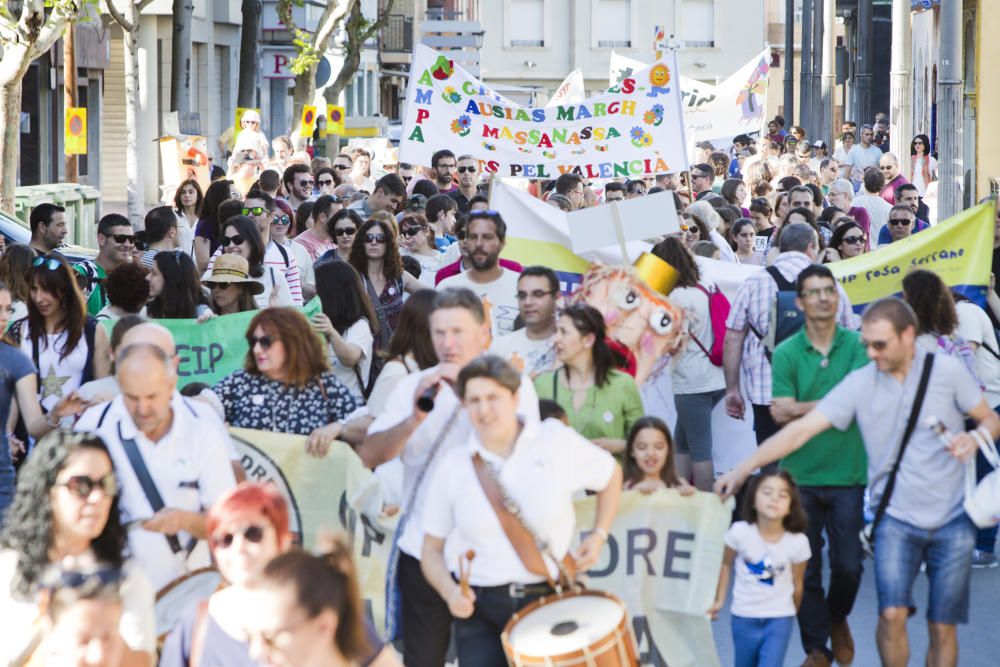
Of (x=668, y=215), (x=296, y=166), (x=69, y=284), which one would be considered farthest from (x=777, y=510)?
(x=296, y=166)

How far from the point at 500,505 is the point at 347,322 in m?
3.68

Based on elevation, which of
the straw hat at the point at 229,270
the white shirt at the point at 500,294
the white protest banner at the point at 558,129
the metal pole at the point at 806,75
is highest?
the metal pole at the point at 806,75

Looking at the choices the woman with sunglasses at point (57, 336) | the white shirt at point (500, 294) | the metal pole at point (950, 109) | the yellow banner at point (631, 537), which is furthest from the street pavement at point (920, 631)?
the metal pole at point (950, 109)

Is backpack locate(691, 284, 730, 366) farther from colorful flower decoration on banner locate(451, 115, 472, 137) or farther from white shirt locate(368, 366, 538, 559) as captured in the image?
colorful flower decoration on banner locate(451, 115, 472, 137)

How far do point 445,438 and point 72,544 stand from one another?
144 centimetres

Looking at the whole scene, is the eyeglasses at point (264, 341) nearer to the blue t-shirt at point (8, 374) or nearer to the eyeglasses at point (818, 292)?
the blue t-shirt at point (8, 374)

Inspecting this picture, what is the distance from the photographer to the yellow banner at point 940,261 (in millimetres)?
10281

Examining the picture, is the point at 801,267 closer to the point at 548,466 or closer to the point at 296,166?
the point at 548,466

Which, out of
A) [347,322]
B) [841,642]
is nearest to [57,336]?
[347,322]

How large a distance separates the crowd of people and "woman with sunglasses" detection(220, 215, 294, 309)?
0.07ft

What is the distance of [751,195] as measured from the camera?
1972 cm

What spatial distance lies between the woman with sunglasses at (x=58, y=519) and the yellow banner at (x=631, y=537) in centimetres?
188

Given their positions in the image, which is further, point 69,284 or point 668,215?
point 668,215

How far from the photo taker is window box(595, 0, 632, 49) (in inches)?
3142
